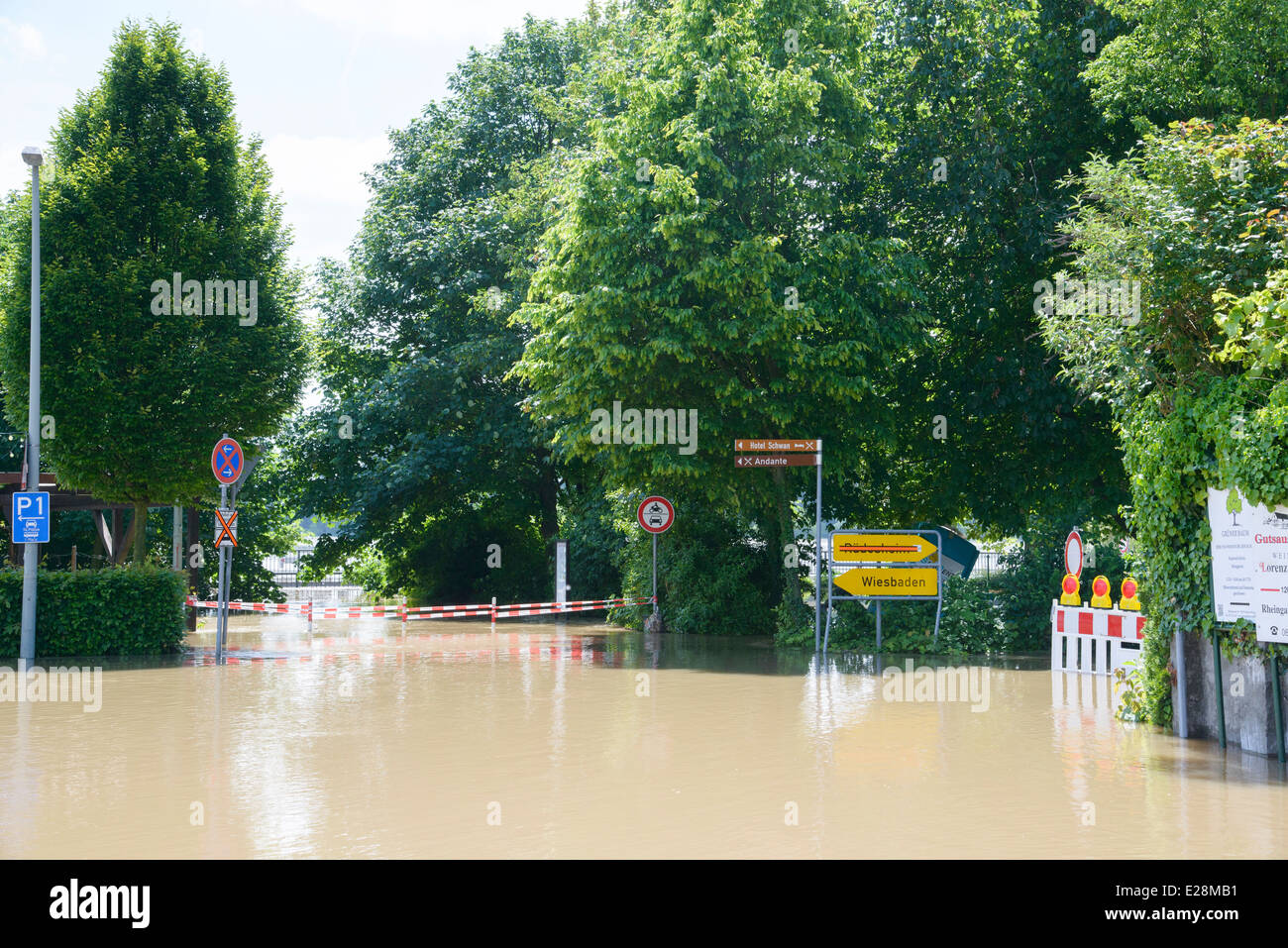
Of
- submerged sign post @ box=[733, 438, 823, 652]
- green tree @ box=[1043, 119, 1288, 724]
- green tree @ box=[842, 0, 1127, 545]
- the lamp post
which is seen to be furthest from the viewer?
green tree @ box=[842, 0, 1127, 545]

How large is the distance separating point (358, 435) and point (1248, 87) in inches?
947

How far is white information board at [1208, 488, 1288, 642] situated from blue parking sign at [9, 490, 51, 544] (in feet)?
53.3

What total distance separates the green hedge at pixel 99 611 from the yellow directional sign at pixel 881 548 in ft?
37.8

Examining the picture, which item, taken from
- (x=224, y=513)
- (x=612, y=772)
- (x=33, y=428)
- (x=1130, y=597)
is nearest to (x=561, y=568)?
(x=224, y=513)

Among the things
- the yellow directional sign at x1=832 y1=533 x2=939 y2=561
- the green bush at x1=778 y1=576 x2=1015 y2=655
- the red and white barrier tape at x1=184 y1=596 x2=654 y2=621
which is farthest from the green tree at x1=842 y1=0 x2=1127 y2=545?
the red and white barrier tape at x1=184 y1=596 x2=654 y2=621

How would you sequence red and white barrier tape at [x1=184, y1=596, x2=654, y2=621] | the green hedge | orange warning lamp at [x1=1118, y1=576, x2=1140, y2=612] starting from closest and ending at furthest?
orange warning lamp at [x1=1118, y1=576, x2=1140, y2=612] → the green hedge → red and white barrier tape at [x1=184, y1=596, x2=654, y2=621]

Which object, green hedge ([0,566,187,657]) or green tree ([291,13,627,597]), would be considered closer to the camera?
green hedge ([0,566,187,657])

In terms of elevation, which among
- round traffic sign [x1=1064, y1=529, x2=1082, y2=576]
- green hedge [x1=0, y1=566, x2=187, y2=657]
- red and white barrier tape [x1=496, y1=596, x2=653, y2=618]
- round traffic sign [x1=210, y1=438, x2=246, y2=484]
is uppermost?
round traffic sign [x1=210, y1=438, x2=246, y2=484]

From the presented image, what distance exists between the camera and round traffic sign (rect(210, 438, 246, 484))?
2027 centimetres

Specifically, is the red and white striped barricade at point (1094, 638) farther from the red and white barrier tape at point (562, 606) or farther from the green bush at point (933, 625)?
the red and white barrier tape at point (562, 606)

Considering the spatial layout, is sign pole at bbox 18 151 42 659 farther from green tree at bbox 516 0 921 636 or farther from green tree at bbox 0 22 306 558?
green tree at bbox 516 0 921 636

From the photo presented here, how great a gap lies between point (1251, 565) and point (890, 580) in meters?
10.9

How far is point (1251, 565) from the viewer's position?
10586 mm

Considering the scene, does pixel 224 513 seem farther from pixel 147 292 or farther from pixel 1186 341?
pixel 1186 341
